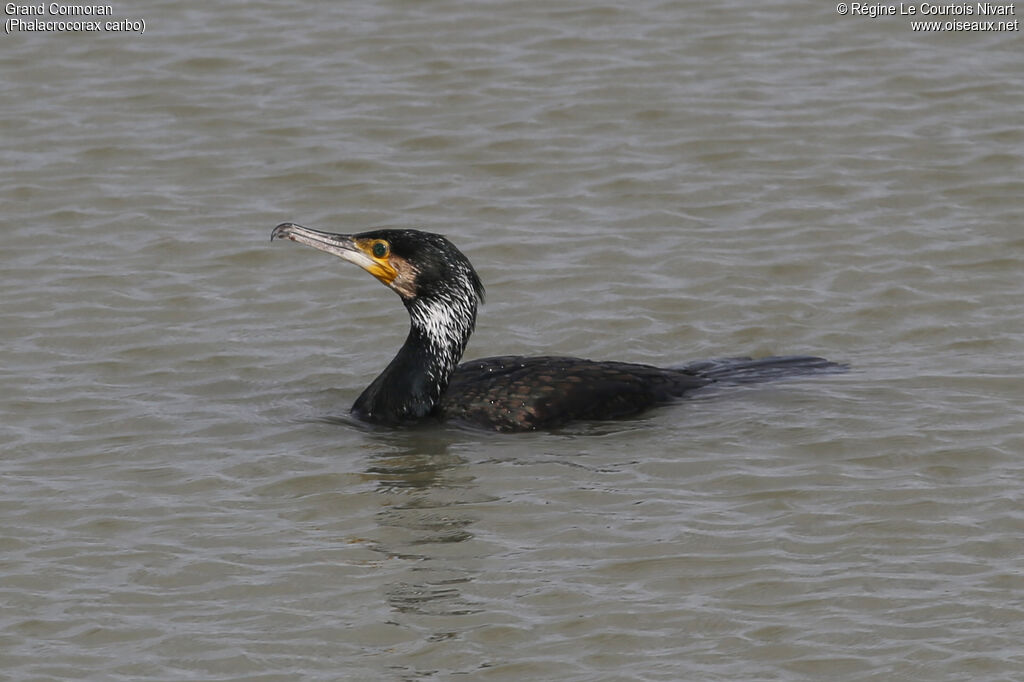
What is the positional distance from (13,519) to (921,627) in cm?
393

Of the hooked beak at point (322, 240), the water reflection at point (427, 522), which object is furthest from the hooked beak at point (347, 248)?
the water reflection at point (427, 522)

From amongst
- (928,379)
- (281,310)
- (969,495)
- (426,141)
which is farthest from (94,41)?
(969,495)

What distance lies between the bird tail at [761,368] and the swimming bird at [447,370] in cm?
9

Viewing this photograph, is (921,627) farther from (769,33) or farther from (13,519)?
(769,33)

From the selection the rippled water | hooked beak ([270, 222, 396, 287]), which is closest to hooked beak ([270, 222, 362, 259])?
hooked beak ([270, 222, 396, 287])

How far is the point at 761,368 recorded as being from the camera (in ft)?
33.6

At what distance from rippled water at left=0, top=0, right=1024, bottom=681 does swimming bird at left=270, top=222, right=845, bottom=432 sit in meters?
0.16

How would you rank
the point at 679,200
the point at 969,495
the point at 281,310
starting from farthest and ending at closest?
the point at 679,200, the point at 281,310, the point at 969,495

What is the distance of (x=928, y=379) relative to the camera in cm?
1005

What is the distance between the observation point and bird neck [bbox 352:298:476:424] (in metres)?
9.91

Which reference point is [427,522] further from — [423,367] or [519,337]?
[519,337]

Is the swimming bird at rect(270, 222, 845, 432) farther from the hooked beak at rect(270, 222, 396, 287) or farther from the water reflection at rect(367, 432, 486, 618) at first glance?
the water reflection at rect(367, 432, 486, 618)

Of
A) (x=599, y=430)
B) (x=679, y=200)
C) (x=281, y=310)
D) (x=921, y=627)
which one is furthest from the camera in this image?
(x=679, y=200)

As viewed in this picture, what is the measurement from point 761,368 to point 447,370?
5.47 feet
